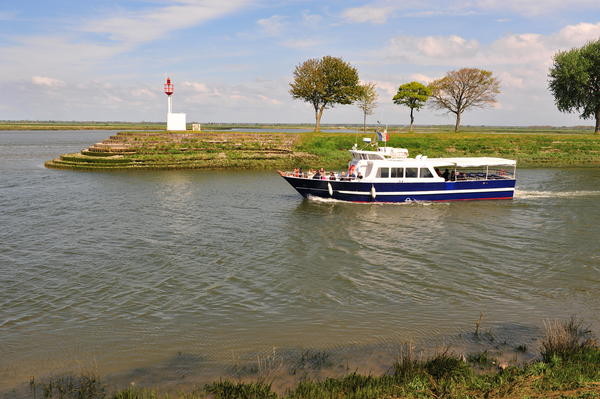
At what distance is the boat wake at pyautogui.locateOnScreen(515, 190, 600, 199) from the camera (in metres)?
37.9

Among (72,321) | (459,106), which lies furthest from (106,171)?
(459,106)

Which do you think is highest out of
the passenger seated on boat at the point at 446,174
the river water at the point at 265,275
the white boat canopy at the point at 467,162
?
the white boat canopy at the point at 467,162

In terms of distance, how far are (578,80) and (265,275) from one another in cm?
7528

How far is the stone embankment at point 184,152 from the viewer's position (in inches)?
2163

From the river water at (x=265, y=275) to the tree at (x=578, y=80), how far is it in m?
49.3

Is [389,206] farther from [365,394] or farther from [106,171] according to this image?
[106,171]

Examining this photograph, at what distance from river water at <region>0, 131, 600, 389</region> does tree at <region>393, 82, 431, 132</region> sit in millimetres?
50806

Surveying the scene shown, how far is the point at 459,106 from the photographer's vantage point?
8412cm

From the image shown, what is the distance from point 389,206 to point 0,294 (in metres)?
24.9

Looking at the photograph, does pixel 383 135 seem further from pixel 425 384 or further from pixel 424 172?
pixel 425 384

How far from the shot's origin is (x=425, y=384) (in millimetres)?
9250

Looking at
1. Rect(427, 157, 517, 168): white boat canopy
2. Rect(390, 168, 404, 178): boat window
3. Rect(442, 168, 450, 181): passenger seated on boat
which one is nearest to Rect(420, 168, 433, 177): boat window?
Rect(427, 157, 517, 168): white boat canopy

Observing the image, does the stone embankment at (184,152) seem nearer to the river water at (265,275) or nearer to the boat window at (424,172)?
the river water at (265,275)

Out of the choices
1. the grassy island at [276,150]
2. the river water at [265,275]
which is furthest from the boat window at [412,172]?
the grassy island at [276,150]
